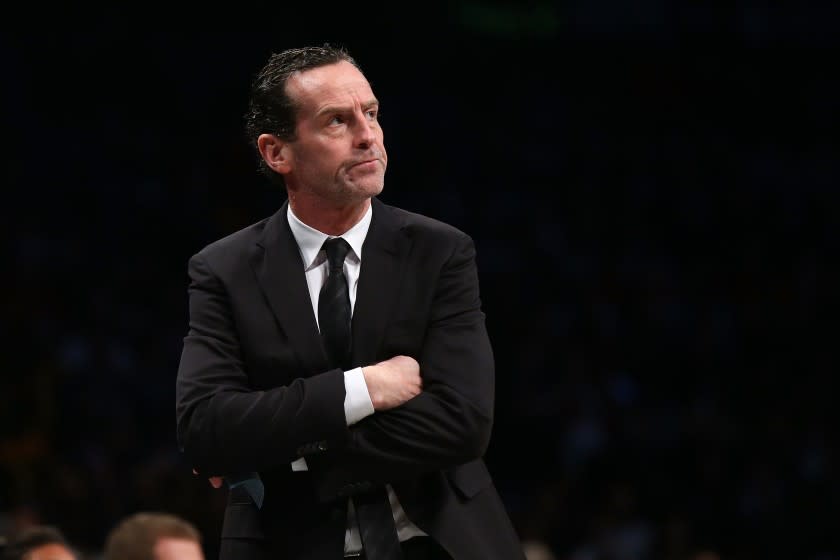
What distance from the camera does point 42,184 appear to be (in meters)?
9.30

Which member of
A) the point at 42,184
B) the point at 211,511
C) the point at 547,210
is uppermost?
the point at 42,184

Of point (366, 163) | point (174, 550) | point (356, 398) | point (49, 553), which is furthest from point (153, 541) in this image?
point (366, 163)

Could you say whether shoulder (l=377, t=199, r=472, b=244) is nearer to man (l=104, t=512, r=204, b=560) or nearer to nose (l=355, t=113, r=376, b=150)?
nose (l=355, t=113, r=376, b=150)

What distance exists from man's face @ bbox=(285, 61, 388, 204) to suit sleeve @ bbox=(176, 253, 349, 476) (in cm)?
28

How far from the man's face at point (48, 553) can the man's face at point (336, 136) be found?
175 cm

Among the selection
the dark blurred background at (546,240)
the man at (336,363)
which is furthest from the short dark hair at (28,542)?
the dark blurred background at (546,240)

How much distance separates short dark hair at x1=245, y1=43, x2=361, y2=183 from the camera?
2.25 m

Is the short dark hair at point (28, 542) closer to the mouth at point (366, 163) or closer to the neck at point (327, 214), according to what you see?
the neck at point (327, 214)

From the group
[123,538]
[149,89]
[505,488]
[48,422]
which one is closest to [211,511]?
[48,422]

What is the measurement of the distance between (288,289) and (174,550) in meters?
1.46

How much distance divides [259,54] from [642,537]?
626 cm

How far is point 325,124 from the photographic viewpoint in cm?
223

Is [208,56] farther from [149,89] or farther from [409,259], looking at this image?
[409,259]

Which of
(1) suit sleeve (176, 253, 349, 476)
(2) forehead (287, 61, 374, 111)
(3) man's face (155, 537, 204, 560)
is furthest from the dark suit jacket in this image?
(3) man's face (155, 537, 204, 560)
